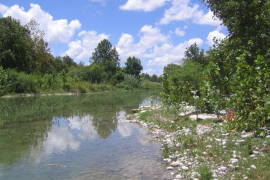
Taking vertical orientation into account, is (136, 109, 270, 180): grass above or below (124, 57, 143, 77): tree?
below

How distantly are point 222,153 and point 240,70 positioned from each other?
408 centimetres

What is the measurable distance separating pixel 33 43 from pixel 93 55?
173 ft

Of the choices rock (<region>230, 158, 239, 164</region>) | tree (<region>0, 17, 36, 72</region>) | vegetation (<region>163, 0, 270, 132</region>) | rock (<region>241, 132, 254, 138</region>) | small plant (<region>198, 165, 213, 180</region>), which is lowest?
small plant (<region>198, 165, 213, 180</region>)

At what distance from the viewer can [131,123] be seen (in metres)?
19.2

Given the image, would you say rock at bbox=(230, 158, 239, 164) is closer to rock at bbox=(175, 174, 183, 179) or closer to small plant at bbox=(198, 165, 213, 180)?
small plant at bbox=(198, 165, 213, 180)

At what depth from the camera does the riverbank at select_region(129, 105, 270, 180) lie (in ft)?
23.7

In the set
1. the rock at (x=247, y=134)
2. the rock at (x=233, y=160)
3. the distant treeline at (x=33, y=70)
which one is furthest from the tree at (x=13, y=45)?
the rock at (x=233, y=160)

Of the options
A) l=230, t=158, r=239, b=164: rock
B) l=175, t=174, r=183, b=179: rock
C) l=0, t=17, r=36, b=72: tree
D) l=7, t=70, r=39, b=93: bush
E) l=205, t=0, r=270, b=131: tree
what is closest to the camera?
l=205, t=0, r=270, b=131: tree

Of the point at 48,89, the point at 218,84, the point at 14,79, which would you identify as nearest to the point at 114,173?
the point at 218,84

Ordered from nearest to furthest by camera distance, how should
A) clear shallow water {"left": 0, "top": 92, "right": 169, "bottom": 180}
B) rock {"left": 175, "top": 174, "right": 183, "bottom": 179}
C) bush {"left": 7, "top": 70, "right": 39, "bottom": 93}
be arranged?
rock {"left": 175, "top": 174, "right": 183, "bottom": 179} < clear shallow water {"left": 0, "top": 92, "right": 169, "bottom": 180} < bush {"left": 7, "top": 70, "right": 39, "bottom": 93}

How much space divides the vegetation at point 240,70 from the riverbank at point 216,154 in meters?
1.13

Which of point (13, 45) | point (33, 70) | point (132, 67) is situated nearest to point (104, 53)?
point (132, 67)

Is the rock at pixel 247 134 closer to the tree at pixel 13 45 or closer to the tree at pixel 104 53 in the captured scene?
the tree at pixel 13 45

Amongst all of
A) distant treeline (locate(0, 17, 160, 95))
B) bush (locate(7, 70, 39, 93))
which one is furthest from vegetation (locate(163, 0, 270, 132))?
bush (locate(7, 70, 39, 93))
